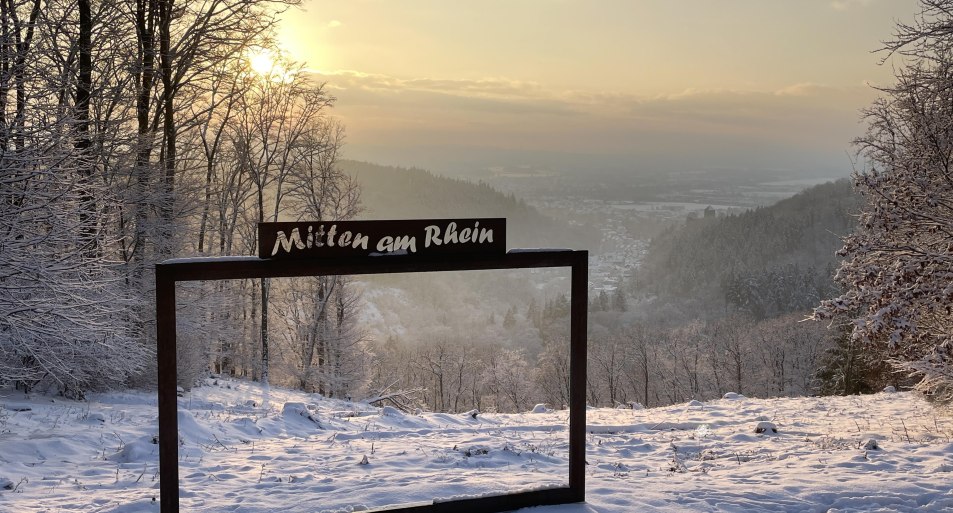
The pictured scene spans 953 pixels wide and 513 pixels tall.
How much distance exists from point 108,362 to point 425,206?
10987cm

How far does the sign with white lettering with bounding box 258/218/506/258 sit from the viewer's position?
511 centimetres

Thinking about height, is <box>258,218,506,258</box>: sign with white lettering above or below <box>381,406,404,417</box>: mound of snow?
above

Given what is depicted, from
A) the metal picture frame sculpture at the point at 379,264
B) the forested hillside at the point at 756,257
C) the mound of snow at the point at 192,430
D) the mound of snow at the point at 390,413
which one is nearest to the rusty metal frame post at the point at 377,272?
the metal picture frame sculpture at the point at 379,264

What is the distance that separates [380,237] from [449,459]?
3.71 metres

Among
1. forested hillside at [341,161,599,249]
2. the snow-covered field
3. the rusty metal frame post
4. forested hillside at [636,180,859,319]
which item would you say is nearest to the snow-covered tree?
the snow-covered field

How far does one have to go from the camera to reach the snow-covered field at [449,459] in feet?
20.9

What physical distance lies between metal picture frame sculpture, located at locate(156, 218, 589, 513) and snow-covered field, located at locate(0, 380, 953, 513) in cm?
59

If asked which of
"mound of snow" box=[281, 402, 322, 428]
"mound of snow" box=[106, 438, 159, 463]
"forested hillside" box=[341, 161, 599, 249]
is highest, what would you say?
"forested hillside" box=[341, 161, 599, 249]

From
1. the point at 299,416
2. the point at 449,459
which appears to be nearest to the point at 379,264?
the point at 449,459

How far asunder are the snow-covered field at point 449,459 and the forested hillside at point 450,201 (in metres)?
96.0

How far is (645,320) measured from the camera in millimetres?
110500

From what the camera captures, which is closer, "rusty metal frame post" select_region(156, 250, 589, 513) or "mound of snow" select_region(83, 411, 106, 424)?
"rusty metal frame post" select_region(156, 250, 589, 513)

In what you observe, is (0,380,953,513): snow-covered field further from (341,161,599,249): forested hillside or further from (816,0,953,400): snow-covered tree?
(341,161,599,249): forested hillside

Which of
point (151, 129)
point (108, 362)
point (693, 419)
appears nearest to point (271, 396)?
point (108, 362)
